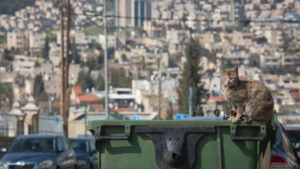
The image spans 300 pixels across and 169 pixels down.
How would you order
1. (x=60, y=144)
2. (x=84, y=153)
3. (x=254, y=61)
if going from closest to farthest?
(x=60, y=144)
(x=84, y=153)
(x=254, y=61)

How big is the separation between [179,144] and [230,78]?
939 millimetres

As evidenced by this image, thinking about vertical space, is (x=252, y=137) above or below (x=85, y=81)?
below

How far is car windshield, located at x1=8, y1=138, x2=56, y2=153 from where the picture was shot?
17.5 m

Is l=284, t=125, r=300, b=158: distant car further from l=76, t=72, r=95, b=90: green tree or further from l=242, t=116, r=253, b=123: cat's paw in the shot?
l=76, t=72, r=95, b=90: green tree

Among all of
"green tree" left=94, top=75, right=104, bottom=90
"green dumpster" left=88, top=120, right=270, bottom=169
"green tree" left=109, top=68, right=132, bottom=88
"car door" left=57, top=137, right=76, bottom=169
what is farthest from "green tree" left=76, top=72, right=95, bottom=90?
"green dumpster" left=88, top=120, right=270, bottom=169

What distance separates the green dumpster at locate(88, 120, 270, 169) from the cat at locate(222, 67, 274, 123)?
0.35ft

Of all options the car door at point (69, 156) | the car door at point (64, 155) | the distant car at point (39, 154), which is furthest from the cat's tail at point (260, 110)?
the car door at point (69, 156)

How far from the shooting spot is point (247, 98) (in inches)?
317

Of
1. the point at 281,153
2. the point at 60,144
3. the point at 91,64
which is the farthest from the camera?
the point at 91,64

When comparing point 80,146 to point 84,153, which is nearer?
point 84,153

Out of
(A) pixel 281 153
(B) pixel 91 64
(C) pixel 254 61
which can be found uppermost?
(C) pixel 254 61

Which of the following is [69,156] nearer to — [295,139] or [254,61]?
[295,139]

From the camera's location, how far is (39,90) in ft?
471

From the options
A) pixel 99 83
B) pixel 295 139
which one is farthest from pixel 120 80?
pixel 295 139
